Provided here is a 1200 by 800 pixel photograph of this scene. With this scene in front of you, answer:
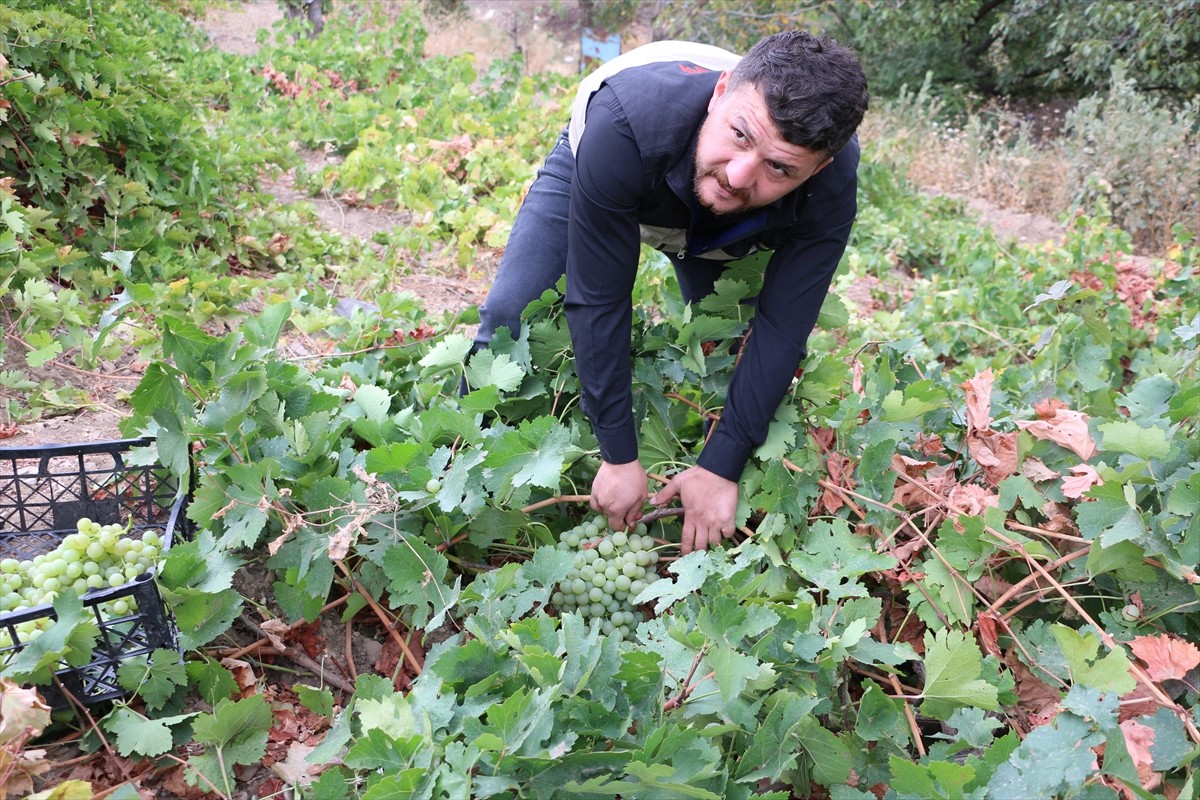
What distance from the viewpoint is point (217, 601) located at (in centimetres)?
182

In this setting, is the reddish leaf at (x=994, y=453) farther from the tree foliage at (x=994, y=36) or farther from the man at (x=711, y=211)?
the tree foliage at (x=994, y=36)

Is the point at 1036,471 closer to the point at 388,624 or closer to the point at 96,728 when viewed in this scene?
the point at 388,624

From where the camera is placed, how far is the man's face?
6.05ft

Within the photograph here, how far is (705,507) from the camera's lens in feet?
6.71

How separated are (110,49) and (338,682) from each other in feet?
10.6

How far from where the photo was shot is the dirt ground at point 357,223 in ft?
9.02

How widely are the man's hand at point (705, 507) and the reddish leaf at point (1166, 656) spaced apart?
0.81 m

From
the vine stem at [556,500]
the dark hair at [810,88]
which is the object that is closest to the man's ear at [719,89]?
the dark hair at [810,88]

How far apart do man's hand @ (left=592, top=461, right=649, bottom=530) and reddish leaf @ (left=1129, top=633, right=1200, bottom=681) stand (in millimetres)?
981

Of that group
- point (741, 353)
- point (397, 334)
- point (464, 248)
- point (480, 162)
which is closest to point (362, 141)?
point (480, 162)

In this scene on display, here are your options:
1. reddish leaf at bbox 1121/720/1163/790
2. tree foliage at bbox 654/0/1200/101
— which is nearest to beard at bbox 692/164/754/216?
reddish leaf at bbox 1121/720/1163/790

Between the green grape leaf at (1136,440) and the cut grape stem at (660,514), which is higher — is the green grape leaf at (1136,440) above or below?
above

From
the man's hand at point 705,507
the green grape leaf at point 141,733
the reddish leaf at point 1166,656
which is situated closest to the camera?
the reddish leaf at point 1166,656

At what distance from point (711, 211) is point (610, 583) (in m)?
0.87
